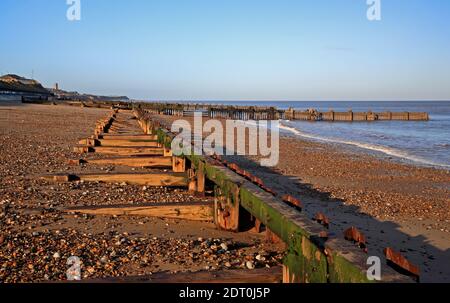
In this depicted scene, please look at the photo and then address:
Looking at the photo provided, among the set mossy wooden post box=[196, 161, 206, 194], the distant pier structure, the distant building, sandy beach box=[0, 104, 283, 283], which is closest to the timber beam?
sandy beach box=[0, 104, 283, 283]

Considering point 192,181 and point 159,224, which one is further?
point 192,181

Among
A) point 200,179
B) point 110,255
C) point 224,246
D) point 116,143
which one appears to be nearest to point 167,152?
point 116,143

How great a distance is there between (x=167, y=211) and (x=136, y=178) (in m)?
1.97

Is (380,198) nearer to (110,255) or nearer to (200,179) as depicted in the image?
(200,179)

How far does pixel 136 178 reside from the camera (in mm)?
6871

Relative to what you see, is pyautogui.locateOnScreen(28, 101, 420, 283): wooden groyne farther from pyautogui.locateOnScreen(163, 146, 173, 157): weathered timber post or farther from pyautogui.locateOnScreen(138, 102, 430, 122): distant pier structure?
pyautogui.locateOnScreen(138, 102, 430, 122): distant pier structure

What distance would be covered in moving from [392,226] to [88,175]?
16.3 feet

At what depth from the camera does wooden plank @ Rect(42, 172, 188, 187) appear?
6793 mm

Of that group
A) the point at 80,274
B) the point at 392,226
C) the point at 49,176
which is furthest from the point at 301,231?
the point at 49,176

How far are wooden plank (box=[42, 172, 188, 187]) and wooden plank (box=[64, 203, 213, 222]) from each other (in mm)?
1680

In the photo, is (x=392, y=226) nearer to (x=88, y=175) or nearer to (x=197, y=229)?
(x=197, y=229)

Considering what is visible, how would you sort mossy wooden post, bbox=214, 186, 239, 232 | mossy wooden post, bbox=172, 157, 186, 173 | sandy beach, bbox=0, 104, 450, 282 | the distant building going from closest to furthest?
sandy beach, bbox=0, 104, 450, 282 < mossy wooden post, bbox=214, 186, 239, 232 < mossy wooden post, bbox=172, 157, 186, 173 < the distant building
